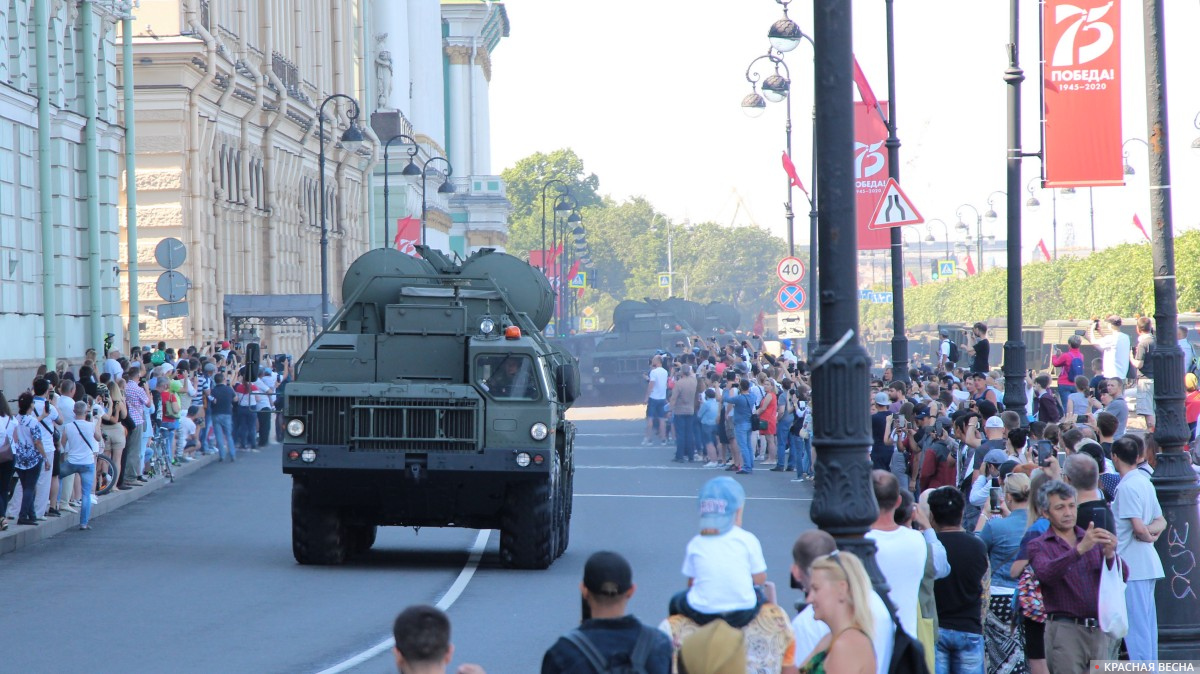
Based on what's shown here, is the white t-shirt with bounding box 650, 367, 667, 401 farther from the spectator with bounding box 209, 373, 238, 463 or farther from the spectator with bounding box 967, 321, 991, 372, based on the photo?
the spectator with bounding box 967, 321, 991, 372

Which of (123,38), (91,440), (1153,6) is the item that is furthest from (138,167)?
(1153,6)

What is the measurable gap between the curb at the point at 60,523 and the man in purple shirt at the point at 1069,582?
13376 millimetres

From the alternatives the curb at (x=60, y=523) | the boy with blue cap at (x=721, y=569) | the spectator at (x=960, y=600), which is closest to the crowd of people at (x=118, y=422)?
the curb at (x=60, y=523)

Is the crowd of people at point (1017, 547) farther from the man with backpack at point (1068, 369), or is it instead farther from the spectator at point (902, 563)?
the man with backpack at point (1068, 369)

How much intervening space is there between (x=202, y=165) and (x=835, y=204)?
1447 inches

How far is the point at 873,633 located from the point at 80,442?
1635 cm

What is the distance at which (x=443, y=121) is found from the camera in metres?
104

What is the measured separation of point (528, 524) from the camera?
58.9ft

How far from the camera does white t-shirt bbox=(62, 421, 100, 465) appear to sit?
20938mm

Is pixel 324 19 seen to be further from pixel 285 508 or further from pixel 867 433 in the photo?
pixel 867 433

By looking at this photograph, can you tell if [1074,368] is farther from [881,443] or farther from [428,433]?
[428,433]

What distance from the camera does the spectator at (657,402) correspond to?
39594 mm

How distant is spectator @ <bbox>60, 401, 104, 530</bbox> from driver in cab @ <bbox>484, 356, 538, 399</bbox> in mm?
5743

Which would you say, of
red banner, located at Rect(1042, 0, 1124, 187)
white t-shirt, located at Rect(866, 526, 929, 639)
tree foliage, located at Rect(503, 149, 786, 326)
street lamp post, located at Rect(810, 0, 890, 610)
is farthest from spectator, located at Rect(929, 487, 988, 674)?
tree foliage, located at Rect(503, 149, 786, 326)
